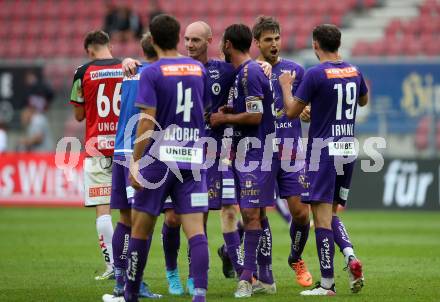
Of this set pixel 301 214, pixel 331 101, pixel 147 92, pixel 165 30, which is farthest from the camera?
pixel 301 214

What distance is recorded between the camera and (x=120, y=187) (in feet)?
32.0

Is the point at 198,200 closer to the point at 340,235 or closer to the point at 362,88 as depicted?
the point at 340,235

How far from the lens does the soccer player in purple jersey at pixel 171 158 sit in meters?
8.30

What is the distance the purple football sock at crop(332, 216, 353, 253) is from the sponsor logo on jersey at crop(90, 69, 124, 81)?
301 cm

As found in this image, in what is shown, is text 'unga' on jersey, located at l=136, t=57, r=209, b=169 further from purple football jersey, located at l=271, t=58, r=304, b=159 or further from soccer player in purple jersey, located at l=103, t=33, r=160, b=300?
purple football jersey, located at l=271, t=58, r=304, b=159

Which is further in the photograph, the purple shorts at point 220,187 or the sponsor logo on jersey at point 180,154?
the purple shorts at point 220,187

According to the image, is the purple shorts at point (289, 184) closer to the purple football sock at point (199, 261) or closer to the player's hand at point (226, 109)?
the player's hand at point (226, 109)

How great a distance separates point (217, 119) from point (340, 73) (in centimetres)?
136

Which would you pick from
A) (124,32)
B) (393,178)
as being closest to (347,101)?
(393,178)

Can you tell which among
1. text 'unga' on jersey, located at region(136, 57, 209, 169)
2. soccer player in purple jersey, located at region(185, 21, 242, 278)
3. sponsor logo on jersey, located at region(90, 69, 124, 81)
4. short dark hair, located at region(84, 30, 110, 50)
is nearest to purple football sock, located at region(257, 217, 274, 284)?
soccer player in purple jersey, located at region(185, 21, 242, 278)

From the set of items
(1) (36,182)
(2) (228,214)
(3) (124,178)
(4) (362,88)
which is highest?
(4) (362,88)

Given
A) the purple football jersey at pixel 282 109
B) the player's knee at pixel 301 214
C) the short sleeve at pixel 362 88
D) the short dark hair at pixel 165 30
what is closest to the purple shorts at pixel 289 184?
the player's knee at pixel 301 214

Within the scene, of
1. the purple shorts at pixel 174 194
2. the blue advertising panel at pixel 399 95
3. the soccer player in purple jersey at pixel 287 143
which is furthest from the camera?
the blue advertising panel at pixel 399 95

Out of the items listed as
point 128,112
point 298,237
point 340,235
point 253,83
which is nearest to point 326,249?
point 340,235
